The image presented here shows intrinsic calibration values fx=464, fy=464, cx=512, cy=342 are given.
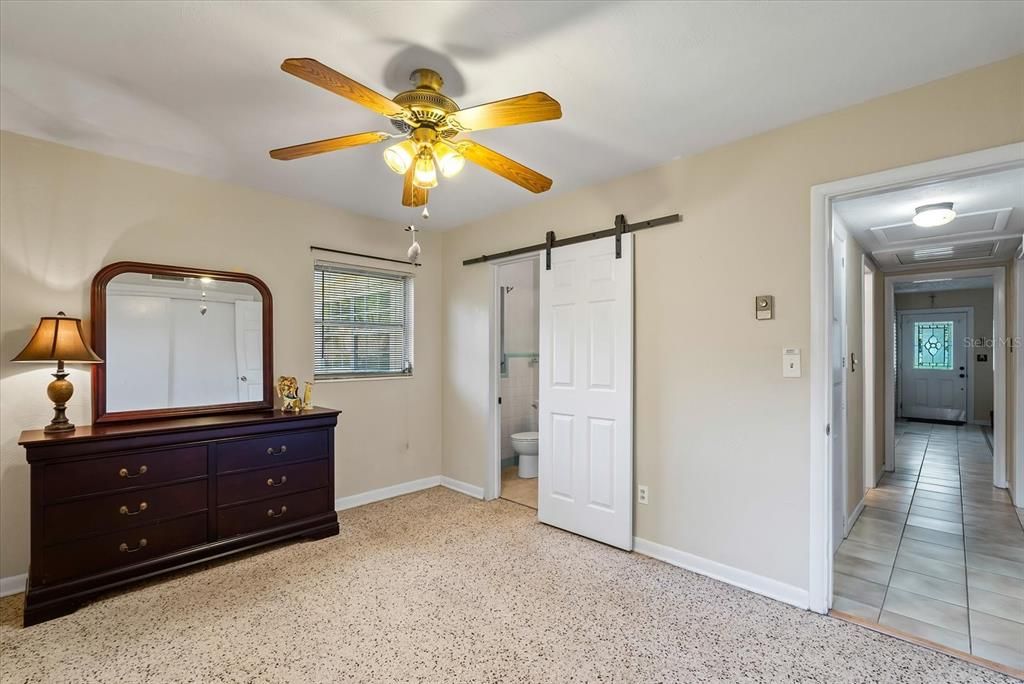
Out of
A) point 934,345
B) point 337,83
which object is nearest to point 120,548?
point 337,83

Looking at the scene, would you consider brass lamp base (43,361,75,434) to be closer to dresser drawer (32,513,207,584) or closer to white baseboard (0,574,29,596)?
dresser drawer (32,513,207,584)

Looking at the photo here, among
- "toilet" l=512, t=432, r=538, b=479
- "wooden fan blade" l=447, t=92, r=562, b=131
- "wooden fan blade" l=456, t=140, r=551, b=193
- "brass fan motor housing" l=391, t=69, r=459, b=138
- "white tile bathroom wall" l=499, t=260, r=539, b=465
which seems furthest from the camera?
"white tile bathroom wall" l=499, t=260, r=539, b=465

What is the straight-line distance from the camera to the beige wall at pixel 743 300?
208 cm

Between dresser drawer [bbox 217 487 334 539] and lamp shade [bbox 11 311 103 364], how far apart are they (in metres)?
1.14

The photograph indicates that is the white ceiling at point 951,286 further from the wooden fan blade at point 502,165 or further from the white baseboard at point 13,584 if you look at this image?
the white baseboard at point 13,584

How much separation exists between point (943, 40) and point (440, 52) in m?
1.90

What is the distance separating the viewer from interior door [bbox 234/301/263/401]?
325 centimetres

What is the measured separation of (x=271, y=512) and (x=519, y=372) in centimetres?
300

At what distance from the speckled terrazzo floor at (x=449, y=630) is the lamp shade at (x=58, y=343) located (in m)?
1.26

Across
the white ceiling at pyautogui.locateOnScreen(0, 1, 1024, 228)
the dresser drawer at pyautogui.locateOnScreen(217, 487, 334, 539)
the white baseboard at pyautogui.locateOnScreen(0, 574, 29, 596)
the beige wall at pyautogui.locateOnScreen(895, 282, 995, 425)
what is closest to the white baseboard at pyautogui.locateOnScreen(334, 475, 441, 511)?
the dresser drawer at pyautogui.locateOnScreen(217, 487, 334, 539)

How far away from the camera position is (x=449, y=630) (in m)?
2.15

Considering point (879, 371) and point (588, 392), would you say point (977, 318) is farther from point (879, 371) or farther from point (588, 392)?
point (588, 392)

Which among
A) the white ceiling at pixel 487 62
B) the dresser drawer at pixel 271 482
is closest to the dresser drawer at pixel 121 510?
the dresser drawer at pixel 271 482

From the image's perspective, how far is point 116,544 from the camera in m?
2.43
